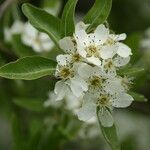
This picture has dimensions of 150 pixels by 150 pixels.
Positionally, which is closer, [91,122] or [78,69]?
[78,69]

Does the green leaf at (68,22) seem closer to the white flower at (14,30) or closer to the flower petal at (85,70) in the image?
the flower petal at (85,70)

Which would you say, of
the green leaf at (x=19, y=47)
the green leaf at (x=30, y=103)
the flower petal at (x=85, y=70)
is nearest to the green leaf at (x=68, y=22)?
the flower petal at (x=85, y=70)

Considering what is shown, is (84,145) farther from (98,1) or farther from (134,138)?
(98,1)

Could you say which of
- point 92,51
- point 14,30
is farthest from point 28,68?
point 14,30

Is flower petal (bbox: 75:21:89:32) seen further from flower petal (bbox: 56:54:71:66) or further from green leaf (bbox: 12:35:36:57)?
green leaf (bbox: 12:35:36:57)

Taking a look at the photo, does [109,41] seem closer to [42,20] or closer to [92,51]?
[92,51]

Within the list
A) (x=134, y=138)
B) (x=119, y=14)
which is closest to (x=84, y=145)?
(x=134, y=138)
